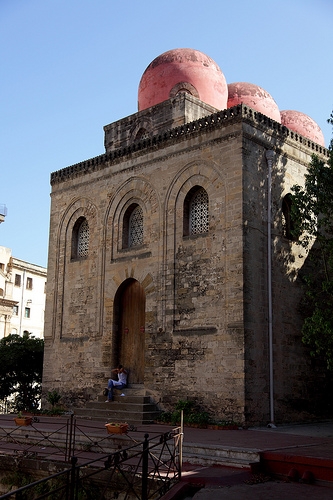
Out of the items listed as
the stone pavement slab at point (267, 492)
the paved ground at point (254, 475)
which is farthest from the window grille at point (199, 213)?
the stone pavement slab at point (267, 492)

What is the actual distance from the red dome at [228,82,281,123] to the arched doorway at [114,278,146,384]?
7206mm

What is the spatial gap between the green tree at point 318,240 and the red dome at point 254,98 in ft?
16.0

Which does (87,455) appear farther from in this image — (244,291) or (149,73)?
(149,73)

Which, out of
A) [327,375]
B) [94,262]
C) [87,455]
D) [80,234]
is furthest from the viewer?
[80,234]

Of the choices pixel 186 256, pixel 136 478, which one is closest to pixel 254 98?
pixel 186 256

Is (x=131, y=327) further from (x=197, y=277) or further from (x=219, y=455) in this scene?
(x=219, y=455)

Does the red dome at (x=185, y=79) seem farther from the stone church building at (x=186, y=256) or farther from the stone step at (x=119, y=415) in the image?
the stone step at (x=119, y=415)

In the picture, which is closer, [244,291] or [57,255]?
[244,291]

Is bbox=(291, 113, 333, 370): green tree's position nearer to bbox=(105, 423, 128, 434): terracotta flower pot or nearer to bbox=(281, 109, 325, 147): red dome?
bbox=(105, 423, 128, 434): terracotta flower pot

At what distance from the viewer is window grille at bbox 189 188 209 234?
15969 millimetres

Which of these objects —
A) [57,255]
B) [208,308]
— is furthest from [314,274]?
[57,255]

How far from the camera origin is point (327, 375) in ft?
54.3

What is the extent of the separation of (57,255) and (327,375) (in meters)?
9.50

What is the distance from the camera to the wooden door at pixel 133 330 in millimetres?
16797
